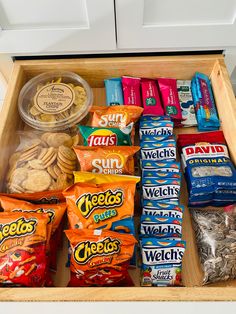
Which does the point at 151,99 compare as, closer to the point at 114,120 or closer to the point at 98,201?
the point at 114,120

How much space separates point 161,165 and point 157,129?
0.42 ft

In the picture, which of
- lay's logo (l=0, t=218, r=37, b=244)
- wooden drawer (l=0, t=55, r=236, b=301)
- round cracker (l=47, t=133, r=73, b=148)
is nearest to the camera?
wooden drawer (l=0, t=55, r=236, b=301)

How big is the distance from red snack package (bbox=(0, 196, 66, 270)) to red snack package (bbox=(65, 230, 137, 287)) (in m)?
0.07

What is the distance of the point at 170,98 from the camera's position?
3.23ft

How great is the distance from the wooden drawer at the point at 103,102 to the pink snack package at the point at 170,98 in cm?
4

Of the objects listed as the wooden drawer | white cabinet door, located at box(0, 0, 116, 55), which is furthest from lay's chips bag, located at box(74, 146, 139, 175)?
white cabinet door, located at box(0, 0, 116, 55)

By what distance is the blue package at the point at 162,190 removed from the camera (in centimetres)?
80

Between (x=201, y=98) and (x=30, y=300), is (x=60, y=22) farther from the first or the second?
(x=30, y=300)

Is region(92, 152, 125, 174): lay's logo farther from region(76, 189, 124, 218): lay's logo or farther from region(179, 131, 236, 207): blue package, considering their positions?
region(179, 131, 236, 207): blue package

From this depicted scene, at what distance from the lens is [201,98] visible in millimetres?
976

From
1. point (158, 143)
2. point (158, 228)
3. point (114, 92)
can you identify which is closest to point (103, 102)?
point (114, 92)

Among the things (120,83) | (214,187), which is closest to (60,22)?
(120,83)

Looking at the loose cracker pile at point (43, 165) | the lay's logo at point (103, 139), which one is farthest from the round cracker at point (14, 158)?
the lay's logo at point (103, 139)

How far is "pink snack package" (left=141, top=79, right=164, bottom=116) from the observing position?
964 millimetres
